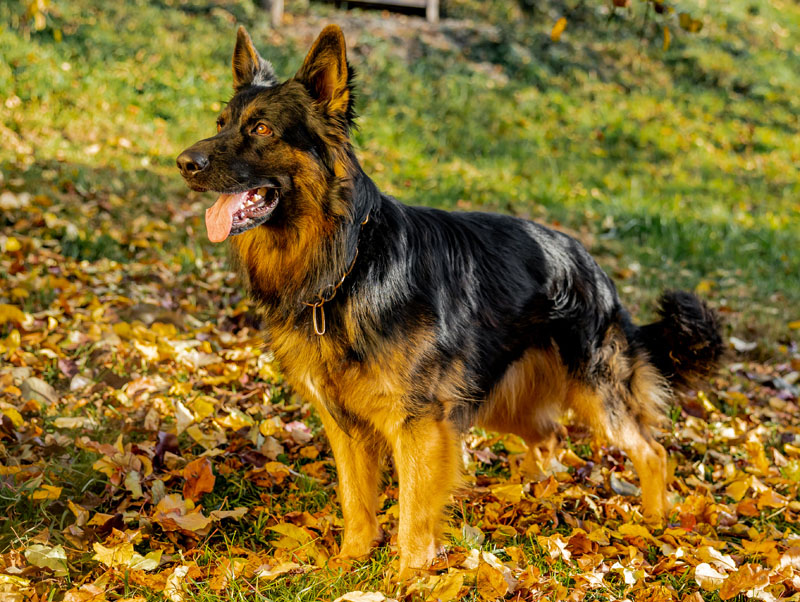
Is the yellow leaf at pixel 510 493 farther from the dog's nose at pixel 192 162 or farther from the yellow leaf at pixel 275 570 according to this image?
the dog's nose at pixel 192 162

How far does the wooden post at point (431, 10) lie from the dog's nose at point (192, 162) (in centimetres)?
1270

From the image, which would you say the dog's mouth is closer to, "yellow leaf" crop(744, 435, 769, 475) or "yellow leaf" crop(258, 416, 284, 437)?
"yellow leaf" crop(258, 416, 284, 437)

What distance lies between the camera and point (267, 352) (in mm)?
4051

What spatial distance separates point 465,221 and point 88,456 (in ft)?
7.19

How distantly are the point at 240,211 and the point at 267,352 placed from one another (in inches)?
54.8

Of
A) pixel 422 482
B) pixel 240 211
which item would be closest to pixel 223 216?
pixel 240 211

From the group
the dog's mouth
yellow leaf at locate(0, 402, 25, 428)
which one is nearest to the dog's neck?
the dog's mouth

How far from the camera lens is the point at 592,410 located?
3.79 meters

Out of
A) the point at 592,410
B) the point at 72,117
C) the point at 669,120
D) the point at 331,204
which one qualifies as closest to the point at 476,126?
the point at 669,120

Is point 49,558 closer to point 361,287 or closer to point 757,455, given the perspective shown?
point 361,287

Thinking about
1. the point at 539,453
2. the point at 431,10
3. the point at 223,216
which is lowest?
the point at 539,453

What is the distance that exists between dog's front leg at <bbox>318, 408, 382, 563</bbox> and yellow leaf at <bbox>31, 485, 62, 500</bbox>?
1.23m

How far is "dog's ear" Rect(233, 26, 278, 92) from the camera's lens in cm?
317

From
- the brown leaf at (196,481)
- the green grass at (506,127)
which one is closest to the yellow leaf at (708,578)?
the brown leaf at (196,481)
